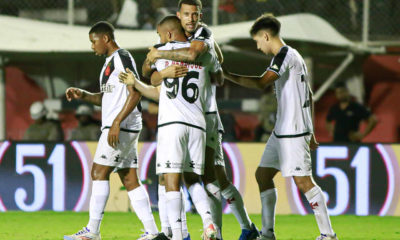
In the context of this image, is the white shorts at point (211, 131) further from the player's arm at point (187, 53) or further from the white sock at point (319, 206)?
the white sock at point (319, 206)

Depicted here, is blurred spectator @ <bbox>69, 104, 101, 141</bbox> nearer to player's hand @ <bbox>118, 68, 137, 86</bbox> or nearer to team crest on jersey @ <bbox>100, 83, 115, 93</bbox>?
team crest on jersey @ <bbox>100, 83, 115, 93</bbox>

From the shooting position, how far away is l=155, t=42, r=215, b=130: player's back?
688 centimetres

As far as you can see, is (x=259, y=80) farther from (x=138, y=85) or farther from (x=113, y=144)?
(x=113, y=144)

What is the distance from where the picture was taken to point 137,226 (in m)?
9.53

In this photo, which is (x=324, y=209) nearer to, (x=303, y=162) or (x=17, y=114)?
(x=303, y=162)

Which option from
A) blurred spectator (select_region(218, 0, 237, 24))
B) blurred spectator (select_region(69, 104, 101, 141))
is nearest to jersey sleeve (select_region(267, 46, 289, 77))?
blurred spectator (select_region(69, 104, 101, 141))

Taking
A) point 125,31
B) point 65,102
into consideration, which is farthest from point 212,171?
point 65,102

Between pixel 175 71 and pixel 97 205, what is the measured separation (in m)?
1.54

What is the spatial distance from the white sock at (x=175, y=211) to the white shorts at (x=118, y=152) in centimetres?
99

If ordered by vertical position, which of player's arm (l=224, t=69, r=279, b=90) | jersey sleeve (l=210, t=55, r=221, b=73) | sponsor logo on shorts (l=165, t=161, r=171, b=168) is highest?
jersey sleeve (l=210, t=55, r=221, b=73)

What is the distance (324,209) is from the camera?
7348 mm

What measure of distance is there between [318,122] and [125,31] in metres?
3.56

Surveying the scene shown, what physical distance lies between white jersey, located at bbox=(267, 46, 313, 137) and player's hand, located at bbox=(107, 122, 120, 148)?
4.58 ft

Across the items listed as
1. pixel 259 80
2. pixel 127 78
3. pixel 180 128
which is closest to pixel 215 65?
pixel 259 80
